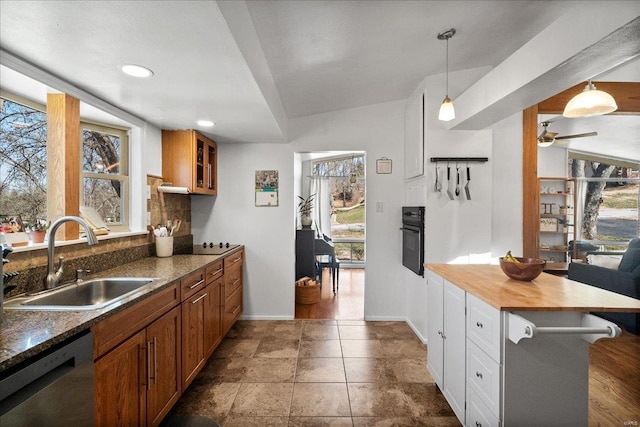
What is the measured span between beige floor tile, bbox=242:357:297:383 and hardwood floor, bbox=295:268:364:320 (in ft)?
3.49

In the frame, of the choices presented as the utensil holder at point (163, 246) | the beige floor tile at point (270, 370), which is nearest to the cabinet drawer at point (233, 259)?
the utensil holder at point (163, 246)

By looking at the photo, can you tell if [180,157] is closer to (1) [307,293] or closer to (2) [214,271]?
(2) [214,271]

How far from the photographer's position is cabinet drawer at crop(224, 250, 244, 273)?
116 inches

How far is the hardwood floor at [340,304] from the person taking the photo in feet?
12.3

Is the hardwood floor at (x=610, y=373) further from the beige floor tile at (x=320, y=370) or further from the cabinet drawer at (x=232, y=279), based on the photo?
the beige floor tile at (x=320, y=370)

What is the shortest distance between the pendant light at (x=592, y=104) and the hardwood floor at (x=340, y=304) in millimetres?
2801

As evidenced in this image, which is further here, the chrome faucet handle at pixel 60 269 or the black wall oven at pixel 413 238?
the black wall oven at pixel 413 238

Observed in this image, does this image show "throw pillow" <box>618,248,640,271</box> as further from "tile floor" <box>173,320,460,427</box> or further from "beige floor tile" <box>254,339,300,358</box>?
"beige floor tile" <box>254,339,300,358</box>

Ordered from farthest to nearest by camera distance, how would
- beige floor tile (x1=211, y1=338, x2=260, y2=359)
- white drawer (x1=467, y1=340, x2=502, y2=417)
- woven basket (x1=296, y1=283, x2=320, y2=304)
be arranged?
woven basket (x1=296, y1=283, x2=320, y2=304) < beige floor tile (x1=211, y1=338, x2=260, y2=359) < white drawer (x1=467, y1=340, x2=502, y2=417)

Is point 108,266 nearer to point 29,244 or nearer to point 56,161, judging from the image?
point 29,244

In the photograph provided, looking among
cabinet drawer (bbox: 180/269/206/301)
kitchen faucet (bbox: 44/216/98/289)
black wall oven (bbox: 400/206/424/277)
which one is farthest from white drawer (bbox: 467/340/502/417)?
kitchen faucet (bbox: 44/216/98/289)

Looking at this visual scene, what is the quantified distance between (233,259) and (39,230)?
1638 millimetres

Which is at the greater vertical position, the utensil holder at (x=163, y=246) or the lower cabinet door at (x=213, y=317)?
the utensil holder at (x=163, y=246)

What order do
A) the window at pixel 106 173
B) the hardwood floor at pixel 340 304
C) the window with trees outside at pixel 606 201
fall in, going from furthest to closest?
1. the window with trees outside at pixel 606 201
2. the hardwood floor at pixel 340 304
3. the window at pixel 106 173
